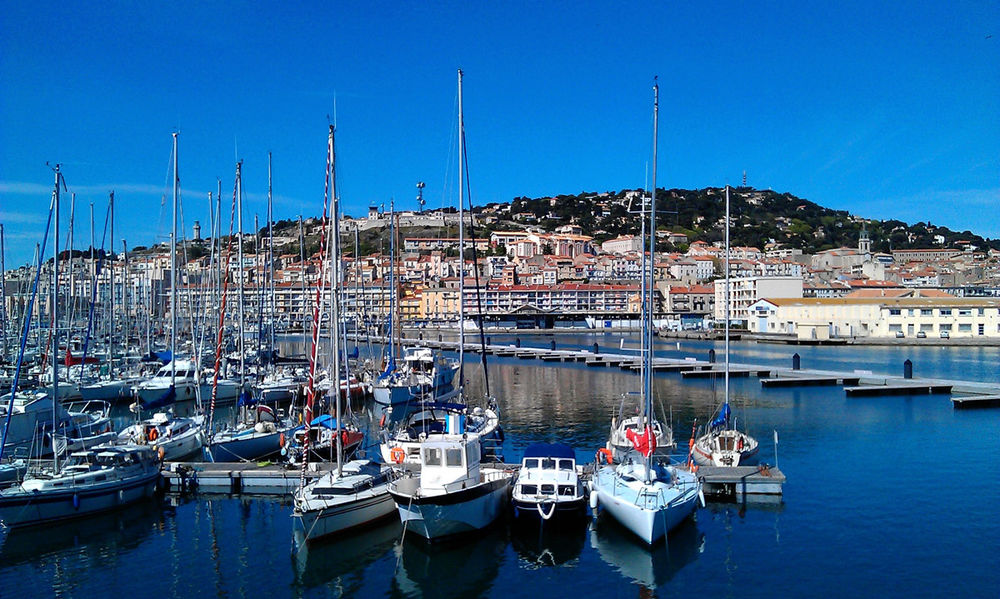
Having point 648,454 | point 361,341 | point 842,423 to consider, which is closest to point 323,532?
point 648,454

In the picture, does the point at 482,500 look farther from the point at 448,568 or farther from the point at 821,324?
the point at 821,324

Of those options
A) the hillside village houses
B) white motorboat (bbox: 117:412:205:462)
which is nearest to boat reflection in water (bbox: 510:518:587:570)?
white motorboat (bbox: 117:412:205:462)

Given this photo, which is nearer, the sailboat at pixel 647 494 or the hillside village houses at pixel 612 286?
the sailboat at pixel 647 494

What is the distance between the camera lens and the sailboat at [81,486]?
15.4 m

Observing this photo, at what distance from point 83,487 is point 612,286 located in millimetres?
97780

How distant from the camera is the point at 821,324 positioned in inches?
2906

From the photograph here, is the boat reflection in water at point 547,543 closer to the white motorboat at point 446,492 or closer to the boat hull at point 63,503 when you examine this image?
the white motorboat at point 446,492

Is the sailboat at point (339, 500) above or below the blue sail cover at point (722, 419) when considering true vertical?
below

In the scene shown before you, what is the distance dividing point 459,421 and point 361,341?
56527mm

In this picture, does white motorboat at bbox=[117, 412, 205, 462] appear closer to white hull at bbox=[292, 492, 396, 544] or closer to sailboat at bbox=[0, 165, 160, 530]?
sailboat at bbox=[0, 165, 160, 530]

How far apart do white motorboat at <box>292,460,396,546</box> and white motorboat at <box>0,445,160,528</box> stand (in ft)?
15.1

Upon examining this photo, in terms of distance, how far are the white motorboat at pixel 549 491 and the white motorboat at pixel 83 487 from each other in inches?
343

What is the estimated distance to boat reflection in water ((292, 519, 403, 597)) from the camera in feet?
43.2

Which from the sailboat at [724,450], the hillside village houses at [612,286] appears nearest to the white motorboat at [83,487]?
the sailboat at [724,450]
